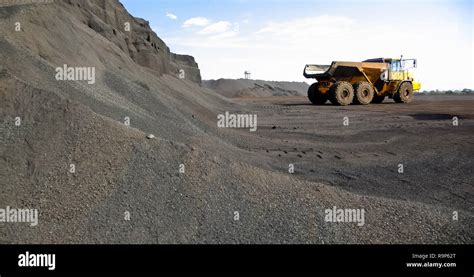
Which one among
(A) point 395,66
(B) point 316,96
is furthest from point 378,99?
(B) point 316,96

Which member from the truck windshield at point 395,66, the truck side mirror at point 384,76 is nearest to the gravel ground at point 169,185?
the truck side mirror at point 384,76

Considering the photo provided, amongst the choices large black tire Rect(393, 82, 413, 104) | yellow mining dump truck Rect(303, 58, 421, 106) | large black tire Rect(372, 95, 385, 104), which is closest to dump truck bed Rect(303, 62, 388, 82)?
yellow mining dump truck Rect(303, 58, 421, 106)

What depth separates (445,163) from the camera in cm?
839

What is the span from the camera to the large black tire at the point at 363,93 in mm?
21312

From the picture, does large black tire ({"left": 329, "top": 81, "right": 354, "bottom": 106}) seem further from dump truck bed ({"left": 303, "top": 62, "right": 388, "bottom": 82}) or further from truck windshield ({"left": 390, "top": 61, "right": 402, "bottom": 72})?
truck windshield ({"left": 390, "top": 61, "right": 402, "bottom": 72})

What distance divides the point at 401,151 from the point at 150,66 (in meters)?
15.6

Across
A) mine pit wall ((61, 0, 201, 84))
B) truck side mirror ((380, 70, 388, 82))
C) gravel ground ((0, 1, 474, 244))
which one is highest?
mine pit wall ((61, 0, 201, 84))

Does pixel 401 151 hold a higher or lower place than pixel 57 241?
higher

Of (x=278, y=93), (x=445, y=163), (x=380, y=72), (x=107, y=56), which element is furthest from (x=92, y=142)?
(x=278, y=93)

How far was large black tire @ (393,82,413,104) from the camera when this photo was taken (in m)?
23.0

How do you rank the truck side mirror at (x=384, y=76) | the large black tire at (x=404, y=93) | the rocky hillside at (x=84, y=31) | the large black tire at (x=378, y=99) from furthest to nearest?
the large black tire at (x=378, y=99), the large black tire at (x=404, y=93), the truck side mirror at (x=384, y=76), the rocky hillside at (x=84, y=31)

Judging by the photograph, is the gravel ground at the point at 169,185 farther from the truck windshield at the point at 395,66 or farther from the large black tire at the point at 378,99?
the large black tire at the point at 378,99
